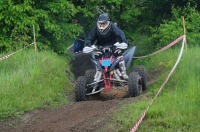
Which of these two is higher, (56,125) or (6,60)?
(6,60)

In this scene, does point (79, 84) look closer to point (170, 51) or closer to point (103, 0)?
point (170, 51)

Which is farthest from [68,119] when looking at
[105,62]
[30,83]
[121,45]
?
[121,45]

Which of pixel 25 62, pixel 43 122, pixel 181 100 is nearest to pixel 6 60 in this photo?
pixel 25 62

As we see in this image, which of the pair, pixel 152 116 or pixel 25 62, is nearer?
pixel 152 116

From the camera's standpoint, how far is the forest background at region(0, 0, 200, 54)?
13.9 m

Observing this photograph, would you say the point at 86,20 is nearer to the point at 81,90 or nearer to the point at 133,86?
the point at 81,90

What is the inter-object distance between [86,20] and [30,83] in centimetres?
863

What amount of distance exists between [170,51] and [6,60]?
591 cm

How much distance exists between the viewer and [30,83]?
10805 millimetres

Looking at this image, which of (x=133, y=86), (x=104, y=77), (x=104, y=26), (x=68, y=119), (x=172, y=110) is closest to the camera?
(x=172, y=110)

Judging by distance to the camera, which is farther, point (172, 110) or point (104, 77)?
point (104, 77)

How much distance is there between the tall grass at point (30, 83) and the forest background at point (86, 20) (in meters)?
0.92

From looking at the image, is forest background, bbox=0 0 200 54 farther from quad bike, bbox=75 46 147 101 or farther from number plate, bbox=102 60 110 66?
number plate, bbox=102 60 110 66

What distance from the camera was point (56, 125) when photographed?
26.5 feet
